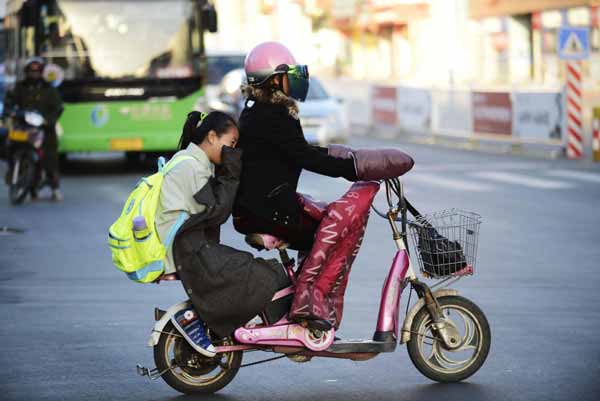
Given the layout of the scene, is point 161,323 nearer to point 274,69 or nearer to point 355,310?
point 274,69

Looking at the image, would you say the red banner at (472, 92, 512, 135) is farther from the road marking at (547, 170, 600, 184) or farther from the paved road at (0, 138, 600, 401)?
the paved road at (0, 138, 600, 401)

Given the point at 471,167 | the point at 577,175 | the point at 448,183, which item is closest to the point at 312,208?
the point at 448,183

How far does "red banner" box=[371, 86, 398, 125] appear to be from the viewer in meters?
32.1

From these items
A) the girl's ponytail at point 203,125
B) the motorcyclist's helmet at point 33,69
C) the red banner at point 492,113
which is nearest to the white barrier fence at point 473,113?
the red banner at point 492,113

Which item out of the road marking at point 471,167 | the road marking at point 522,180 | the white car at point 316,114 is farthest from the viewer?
the white car at point 316,114

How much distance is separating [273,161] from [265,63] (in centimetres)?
47

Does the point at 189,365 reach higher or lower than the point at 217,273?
lower

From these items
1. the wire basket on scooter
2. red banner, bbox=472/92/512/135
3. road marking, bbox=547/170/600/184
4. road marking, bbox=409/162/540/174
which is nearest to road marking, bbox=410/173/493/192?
road marking, bbox=409/162/540/174

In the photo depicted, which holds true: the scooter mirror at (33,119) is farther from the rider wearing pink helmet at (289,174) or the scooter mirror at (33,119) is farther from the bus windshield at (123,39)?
the rider wearing pink helmet at (289,174)

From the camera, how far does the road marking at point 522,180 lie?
18734 mm

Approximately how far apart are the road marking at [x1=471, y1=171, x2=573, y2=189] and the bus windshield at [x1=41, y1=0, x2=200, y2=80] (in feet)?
16.9

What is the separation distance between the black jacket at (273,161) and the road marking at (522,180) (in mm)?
12393

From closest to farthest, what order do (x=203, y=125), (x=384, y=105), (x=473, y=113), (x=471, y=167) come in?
(x=203, y=125)
(x=471, y=167)
(x=473, y=113)
(x=384, y=105)

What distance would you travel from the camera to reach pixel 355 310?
9305 mm
